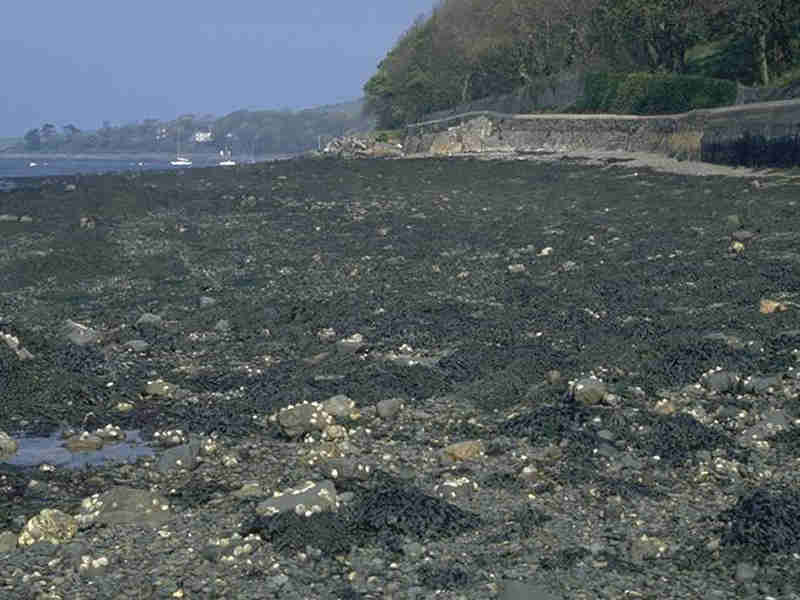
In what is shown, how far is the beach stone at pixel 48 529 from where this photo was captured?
817 centimetres

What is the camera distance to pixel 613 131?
5538 cm

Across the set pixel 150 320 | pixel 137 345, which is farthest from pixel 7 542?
pixel 150 320

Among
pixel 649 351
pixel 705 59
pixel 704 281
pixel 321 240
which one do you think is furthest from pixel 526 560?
pixel 705 59

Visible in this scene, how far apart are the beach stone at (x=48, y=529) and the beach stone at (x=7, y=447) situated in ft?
7.96

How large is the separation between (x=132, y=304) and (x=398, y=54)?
351 ft

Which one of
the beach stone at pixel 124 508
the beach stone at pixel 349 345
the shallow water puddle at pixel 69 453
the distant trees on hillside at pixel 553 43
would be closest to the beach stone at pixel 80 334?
the beach stone at pixel 349 345

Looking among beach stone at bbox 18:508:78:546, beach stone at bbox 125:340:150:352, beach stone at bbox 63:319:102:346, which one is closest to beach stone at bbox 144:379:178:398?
beach stone at bbox 125:340:150:352

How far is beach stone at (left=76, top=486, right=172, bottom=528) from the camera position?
28.1 feet

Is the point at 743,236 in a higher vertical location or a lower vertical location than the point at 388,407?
higher

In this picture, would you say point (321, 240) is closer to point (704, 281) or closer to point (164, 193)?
point (704, 281)

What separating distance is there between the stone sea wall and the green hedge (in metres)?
2.31

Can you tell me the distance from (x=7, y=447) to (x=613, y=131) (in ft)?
158

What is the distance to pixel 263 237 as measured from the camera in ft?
91.7

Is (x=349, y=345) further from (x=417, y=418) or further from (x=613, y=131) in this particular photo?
(x=613, y=131)
